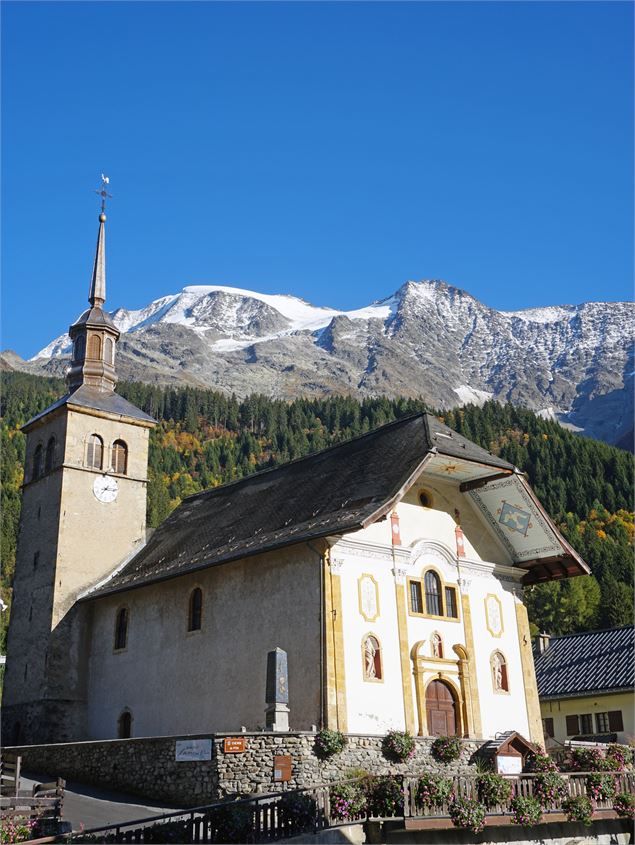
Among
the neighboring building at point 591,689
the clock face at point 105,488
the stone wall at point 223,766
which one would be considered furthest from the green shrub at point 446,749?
the clock face at point 105,488

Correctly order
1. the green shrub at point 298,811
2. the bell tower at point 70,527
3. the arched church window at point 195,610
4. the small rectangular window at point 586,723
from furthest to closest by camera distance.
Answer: the small rectangular window at point 586,723 < the bell tower at point 70,527 < the arched church window at point 195,610 < the green shrub at point 298,811

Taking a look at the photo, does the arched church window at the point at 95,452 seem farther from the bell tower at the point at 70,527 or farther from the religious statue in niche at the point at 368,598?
the religious statue in niche at the point at 368,598

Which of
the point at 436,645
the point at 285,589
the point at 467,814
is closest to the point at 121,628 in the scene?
the point at 285,589

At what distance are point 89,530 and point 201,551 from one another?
786 centimetres

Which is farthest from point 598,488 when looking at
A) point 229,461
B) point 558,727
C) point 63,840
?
point 63,840

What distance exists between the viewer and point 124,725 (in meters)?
34.5

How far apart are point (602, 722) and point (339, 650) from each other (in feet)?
71.5

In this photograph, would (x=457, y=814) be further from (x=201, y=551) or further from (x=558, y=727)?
(x=558, y=727)

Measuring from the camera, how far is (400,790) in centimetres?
2139

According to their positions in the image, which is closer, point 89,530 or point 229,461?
point 89,530

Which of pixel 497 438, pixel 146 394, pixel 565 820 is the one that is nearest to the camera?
pixel 565 820

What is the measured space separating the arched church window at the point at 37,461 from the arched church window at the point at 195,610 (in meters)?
12.7

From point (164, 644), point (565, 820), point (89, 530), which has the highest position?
point (89, 530)

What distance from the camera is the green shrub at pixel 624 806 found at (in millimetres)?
25250
